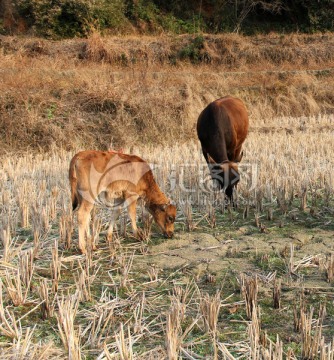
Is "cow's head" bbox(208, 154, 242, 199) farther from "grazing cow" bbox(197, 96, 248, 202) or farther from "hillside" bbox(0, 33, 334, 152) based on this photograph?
"hillside" bbox(0, 33, 334, 152)

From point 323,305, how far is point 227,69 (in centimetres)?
1744

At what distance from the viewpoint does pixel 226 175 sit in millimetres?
5973

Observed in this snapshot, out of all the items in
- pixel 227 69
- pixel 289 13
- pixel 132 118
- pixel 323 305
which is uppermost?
pixel 289 13

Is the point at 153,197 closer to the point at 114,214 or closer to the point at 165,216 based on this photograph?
the point at 165,216

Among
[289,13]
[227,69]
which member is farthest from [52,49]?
[289,13]

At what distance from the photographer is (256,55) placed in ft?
68.5

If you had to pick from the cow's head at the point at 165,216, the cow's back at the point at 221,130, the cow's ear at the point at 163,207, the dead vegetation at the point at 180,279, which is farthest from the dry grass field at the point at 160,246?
the cow's back at the point at 221,130

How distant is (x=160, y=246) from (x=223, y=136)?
9.53 feet

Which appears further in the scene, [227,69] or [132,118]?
[227,69]

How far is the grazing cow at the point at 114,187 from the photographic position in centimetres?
434

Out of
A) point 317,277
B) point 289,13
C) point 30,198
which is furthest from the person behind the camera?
point 289,13

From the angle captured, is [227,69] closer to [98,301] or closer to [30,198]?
[30,198]

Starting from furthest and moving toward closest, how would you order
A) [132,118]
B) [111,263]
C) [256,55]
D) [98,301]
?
[256,55], [132,118], [111,263], [98,301]

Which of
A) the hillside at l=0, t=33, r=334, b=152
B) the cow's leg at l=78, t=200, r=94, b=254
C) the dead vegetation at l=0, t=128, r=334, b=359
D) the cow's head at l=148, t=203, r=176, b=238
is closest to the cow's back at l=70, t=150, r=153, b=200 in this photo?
the cow's leg at l=78, t=200, r=94, b=254
